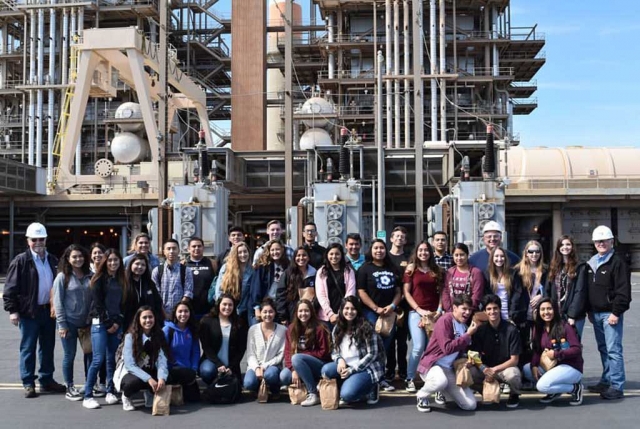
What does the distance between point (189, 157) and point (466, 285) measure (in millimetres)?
15654

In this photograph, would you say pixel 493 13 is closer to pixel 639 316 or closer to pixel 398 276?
pixel 639 316

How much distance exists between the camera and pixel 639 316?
15.5 meters

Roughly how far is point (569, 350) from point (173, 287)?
4591mm

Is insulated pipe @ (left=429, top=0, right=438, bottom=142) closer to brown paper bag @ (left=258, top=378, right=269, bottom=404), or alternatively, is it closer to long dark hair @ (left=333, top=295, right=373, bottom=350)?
long dark hair @ (left=333, top=295, right=373, bottom=350)

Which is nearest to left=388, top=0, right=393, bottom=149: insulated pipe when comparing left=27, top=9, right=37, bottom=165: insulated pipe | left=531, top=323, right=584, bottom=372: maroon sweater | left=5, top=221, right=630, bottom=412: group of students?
left=27, top=9, right=37, bottom=165: insulated pipe

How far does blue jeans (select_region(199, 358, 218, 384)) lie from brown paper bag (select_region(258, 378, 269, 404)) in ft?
1.73

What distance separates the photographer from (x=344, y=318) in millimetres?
7457

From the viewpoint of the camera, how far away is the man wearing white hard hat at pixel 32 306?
7844 millimetres

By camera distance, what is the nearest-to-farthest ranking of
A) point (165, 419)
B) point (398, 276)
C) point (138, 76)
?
point (165, 419) < point (398, 276) < point (138, 76)

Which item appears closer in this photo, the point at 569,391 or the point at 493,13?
the point at 569,391

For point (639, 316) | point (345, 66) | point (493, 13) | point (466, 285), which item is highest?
point (493, 13)

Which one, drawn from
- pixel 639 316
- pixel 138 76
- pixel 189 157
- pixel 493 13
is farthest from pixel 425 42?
pixel 639 316

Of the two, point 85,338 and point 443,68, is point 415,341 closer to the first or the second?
point 85,338

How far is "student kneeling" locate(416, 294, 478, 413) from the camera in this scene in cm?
717
